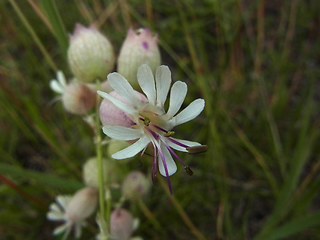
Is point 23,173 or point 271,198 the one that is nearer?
point 23,173

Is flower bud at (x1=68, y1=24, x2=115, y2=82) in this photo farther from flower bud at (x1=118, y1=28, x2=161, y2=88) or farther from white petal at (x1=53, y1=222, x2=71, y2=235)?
white petal at (x1=53, y1=222, x2=71, y2=235)

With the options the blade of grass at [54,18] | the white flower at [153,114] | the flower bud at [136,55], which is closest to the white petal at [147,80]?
the white flower at [153,114]

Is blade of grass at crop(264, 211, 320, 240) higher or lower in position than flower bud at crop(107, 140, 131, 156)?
lower

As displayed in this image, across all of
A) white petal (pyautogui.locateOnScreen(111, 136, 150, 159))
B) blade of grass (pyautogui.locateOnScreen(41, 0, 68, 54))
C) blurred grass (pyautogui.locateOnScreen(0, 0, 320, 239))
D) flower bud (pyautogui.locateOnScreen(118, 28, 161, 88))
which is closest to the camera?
white petal (pyautogui.locateOnScreen(111, 136, 150, 159))


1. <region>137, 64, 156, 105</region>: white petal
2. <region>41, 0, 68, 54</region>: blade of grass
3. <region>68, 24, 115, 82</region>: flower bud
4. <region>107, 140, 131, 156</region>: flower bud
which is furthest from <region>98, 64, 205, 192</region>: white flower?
<region>41, 0, 68, 54</region>: blade of grass

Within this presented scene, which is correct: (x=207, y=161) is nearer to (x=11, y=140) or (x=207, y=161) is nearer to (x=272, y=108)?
(x=272, y=108)

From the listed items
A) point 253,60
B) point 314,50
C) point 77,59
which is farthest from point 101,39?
point 314,50

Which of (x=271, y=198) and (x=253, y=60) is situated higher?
(x=253, y=60)
